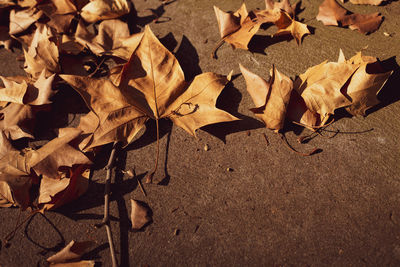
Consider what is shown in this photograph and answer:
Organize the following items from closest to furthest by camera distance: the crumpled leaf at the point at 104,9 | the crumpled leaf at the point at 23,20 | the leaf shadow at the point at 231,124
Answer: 1. the leaf shadow at the point at 231,124
2. the crumpled leaf at the point at 104,9
3. the crumpled leaf at the point at 23,20

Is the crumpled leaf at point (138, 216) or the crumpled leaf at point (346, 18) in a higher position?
the crumpled leaf at point (346, 18)

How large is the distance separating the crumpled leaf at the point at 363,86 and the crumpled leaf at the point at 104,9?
3.93 feet

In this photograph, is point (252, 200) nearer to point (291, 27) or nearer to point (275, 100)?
point (275, 100)

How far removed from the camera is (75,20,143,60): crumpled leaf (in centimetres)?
155

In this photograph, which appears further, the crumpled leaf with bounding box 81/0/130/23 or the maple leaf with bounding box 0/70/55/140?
the crumpled leaf with bounding box 81/0/130/23

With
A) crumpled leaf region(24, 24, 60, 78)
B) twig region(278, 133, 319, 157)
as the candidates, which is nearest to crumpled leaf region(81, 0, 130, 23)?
crumpled leaf region(24, 24, 60, 78)

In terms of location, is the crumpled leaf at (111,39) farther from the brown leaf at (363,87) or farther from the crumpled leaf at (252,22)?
the brown leaf at (363,87)

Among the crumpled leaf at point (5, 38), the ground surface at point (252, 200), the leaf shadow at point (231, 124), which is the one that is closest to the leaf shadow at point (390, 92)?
the ground surface at point (252, 200)

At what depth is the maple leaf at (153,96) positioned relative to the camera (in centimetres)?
128

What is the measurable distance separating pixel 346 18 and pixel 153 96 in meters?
1.04

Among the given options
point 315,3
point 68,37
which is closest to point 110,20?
point 68,37

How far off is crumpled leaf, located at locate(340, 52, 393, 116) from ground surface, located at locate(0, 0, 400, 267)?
71mm

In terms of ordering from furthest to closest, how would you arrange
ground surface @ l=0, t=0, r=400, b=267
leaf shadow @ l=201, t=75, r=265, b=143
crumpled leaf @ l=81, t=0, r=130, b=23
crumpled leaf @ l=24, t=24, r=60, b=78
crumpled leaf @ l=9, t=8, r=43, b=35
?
1. crumpled leaf @ l=9, t=8, r=43, b=35
2. crumpled leaf @ l=81, t=0, r=130, b=23
3. crumpled leaf @ l=24, t=24, r=60, b=78
4. leaf shadow @ l=201, t=75, r=265, b=143
5. ground surface @ l=0, t=0, r=400, b=267

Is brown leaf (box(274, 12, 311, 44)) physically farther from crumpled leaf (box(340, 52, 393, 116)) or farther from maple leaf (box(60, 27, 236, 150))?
maple leaf (box(60, 27, 236, 150))
